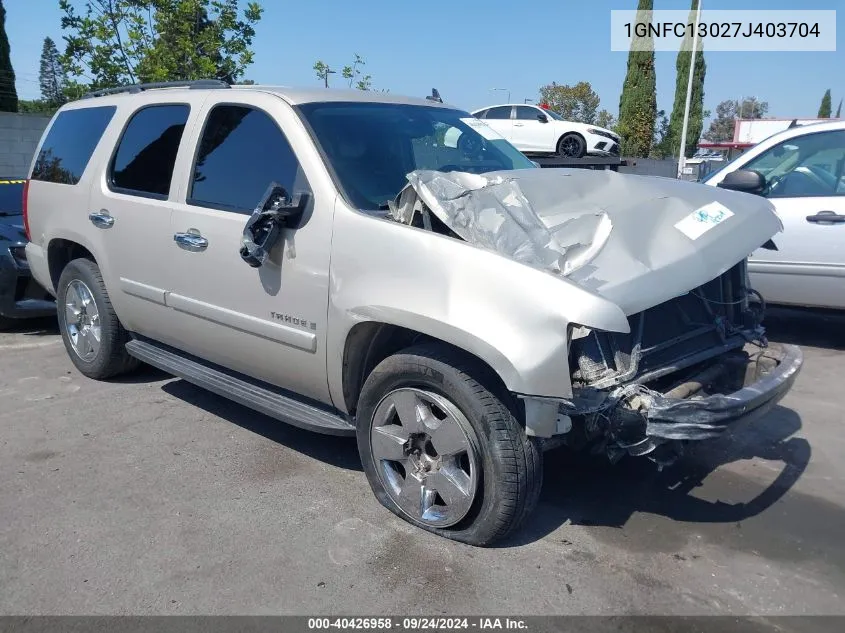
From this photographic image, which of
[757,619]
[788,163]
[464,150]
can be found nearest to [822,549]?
[757,619]

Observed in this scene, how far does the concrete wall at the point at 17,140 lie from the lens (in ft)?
49.7

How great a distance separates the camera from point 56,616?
279 centimetres

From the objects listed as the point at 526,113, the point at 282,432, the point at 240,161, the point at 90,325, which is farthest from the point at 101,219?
the point at 526,113

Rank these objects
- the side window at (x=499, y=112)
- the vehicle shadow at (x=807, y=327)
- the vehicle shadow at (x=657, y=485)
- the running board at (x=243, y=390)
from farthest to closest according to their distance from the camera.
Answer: the side window at (x=499, y=112), the vehicle shadow at (x=807, y=327), the running board at (x=243, y=390), the vehicle shadow at (x=657, y=485)

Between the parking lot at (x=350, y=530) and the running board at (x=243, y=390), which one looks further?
the running board at (x=243, y=390)

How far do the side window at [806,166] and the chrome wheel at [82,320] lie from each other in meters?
5.19

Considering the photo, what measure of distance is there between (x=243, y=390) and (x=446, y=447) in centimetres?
143

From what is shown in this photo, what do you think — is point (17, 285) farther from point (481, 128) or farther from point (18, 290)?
point (481, 128)

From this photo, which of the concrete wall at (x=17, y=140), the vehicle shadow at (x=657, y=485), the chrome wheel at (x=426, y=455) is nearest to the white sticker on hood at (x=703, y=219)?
the vehicle shadow at (x=657, y=485)

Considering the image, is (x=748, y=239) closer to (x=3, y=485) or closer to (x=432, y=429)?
(x=432, y=429)

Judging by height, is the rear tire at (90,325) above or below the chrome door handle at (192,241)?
below

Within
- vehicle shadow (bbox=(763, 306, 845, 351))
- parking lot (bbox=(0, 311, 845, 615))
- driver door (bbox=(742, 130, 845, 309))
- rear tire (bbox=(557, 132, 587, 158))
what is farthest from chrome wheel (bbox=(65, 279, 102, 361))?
rear tire (bbox=(557, 132, 587, 158))

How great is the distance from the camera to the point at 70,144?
5465mm

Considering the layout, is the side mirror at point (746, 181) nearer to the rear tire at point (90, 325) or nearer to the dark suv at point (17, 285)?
the rear tire at point (90, 325)
